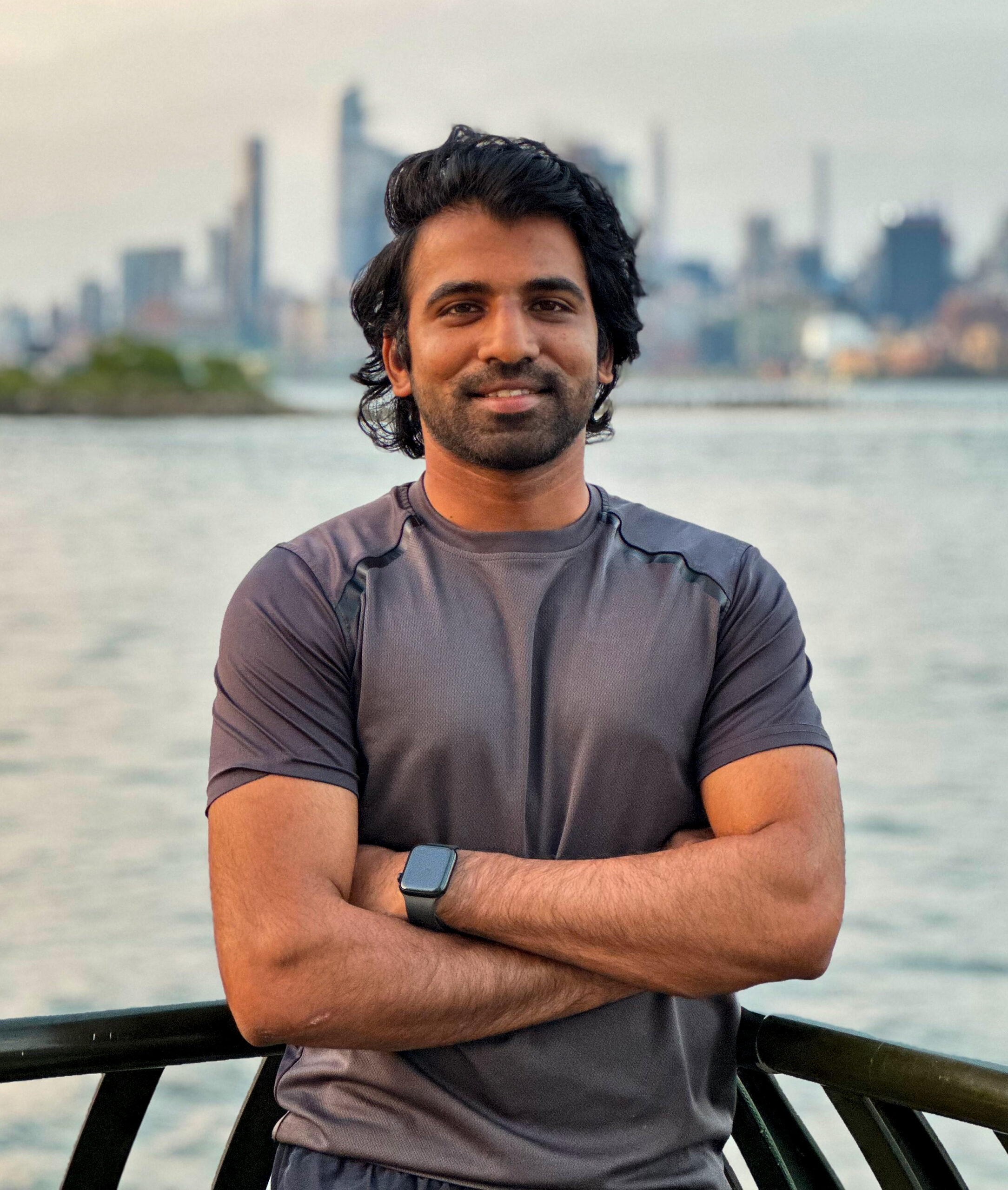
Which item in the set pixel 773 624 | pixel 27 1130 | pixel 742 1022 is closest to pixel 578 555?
pixel 773 624

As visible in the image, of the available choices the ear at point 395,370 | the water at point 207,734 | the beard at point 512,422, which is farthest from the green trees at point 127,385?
the beard at point 512,422

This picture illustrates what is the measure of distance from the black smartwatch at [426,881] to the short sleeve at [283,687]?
13cm

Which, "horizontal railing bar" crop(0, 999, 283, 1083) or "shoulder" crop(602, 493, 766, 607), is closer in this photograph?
"horizontal railing bar" crop(0, 999, 283, 1083)

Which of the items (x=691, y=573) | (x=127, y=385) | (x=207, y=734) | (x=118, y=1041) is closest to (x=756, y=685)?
(x=691, y=573)

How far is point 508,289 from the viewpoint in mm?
2100

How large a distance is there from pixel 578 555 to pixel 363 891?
50cm

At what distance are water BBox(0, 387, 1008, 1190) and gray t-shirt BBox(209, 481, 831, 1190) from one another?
2485 mm

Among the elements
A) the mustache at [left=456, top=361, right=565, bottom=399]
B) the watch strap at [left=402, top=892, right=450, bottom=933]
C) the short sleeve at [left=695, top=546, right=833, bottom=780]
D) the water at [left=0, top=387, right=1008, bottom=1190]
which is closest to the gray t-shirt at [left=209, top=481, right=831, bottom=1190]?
the short sleeve at [left=695, top=546, right=833, bottom=780]

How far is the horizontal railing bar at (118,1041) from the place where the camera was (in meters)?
1.83

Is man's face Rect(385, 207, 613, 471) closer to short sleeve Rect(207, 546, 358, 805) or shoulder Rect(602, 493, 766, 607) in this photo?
shoulder Rect(602, 493, 766, 607)

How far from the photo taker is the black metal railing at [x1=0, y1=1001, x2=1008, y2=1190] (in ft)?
5.82

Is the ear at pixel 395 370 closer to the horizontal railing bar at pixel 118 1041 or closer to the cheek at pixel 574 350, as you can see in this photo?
the cheek at pixel 574 350

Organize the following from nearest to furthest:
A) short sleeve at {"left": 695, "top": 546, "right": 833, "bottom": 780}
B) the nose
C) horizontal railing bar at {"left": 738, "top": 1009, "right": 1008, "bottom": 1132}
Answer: horizontal railing bar at {"left": 738, "top": 1009, "right": 1008, "bottom": 1132}, short sleeve at {"left": 695, "top": 546, "right": 833, "bottom": 780}, the nose

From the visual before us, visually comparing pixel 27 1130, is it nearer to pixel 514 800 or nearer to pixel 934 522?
pixel 514 800
